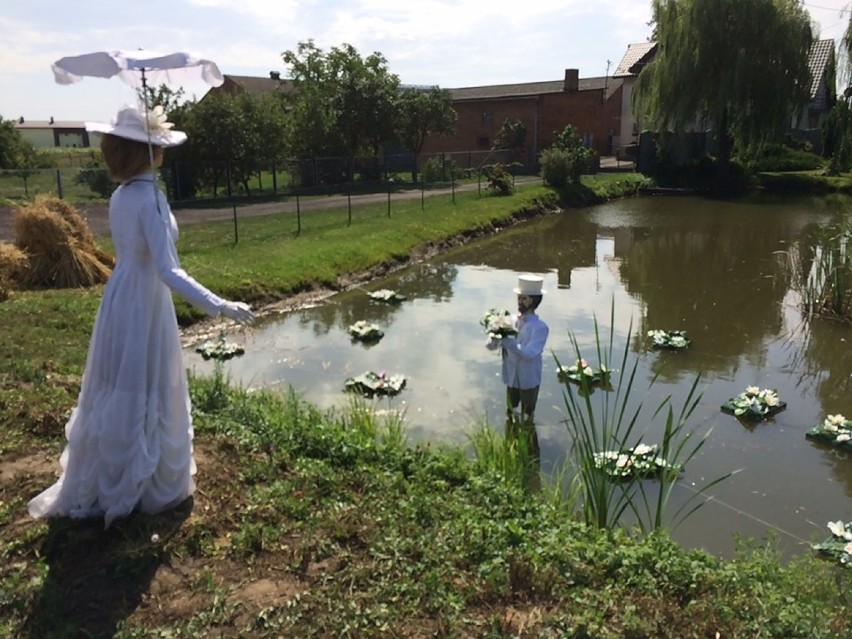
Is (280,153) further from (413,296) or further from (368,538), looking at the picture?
(368,538)

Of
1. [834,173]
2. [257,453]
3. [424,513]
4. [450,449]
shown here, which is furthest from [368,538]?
[834,173]

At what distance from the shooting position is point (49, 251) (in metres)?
11.2

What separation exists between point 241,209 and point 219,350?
14.9 metres

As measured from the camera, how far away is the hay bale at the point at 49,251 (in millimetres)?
11047

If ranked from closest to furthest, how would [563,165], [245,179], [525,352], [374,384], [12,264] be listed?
[525,352]
[374,384]
[12,264]
[563,165]
[245,179]

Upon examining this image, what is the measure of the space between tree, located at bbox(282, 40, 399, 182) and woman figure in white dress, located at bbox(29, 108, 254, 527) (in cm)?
2778

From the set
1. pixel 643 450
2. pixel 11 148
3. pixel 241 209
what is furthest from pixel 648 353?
pixel 11 148

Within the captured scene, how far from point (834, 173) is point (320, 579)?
34.0 metres

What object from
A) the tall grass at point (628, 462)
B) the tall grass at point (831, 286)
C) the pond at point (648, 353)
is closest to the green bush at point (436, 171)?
the pond at point (648, 353)

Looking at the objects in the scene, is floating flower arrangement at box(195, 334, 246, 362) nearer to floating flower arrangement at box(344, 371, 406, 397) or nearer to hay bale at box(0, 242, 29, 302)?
floating flower arrangement at box(344, 371, 406, 397)

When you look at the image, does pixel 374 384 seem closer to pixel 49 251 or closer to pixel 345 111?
pixel 49 251

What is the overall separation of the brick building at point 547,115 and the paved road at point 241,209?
15739 millimetres

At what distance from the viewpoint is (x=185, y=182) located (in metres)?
25.5

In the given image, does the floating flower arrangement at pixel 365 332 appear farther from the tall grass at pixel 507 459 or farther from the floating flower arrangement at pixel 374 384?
the tall grass at pixel 507 459
